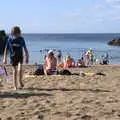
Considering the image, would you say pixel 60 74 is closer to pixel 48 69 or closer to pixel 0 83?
pixel 48 69

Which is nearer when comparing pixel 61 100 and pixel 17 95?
pixel 61 100

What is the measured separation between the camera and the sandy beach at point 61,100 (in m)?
8.36

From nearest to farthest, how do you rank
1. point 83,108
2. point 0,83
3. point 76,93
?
point 83,108, point 76,93, point 0,83

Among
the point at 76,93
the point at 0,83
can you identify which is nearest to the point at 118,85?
the point at 76,93

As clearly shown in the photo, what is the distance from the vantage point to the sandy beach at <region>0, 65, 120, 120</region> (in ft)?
27.4

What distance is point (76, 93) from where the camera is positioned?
435 inches

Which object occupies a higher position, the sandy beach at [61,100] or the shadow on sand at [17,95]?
the shadow on sand at [17,95]

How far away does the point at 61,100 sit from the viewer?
32.4ft

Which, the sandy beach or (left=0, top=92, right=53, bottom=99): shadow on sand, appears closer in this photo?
the sandy beach

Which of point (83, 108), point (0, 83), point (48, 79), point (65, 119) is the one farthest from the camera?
point (48, 79)

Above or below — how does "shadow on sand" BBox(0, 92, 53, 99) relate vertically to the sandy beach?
above

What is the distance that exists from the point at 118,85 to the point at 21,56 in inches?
119

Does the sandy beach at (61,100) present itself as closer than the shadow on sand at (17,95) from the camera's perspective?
Yes

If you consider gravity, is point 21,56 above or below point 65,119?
above
